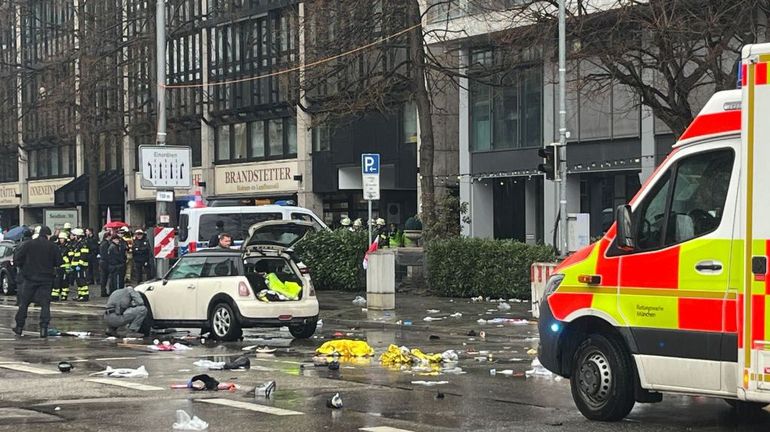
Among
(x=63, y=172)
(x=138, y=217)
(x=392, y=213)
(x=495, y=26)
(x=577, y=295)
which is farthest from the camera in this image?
(x=63, y=172)

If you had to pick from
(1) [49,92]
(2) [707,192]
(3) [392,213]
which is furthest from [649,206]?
(1) [49,92]

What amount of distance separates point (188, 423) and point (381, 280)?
46.4 ft

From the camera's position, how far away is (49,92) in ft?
153

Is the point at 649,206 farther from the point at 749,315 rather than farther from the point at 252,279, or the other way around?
the point at 252,279

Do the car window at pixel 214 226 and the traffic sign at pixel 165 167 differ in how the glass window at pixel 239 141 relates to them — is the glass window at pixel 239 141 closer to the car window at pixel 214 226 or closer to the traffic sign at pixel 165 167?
the car window at pixel 214 226

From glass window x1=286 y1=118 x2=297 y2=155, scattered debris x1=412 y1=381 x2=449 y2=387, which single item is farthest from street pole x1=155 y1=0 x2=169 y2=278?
glass window x1=286 y1=118 x2=297 y2=155

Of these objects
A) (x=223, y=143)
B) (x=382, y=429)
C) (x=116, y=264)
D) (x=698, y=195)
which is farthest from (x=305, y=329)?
(x=223, y=143)

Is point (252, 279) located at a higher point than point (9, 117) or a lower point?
lower

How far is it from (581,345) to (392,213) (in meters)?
34.5

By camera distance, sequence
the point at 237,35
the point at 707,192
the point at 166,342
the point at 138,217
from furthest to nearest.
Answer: the point at 138,217
the point at 237,35
the point at 166,342
the point at 707,192

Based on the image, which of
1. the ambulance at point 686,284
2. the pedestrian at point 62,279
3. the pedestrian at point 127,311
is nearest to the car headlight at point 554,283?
the ambulance at point 686,284

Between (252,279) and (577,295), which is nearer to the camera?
(577,295)

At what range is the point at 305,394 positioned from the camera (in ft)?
37.9

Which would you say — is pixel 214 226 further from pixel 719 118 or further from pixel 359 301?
pixel 719 118
